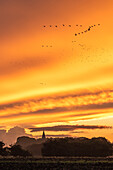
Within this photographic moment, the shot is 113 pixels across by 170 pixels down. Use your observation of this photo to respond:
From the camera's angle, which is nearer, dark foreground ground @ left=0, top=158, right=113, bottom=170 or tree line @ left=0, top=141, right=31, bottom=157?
dark foreground ground @ left=0, top=158, right=113, bottom=170

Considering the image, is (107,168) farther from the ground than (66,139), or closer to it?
closer to it

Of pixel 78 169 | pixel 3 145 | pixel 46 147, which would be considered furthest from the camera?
pixel 46 147

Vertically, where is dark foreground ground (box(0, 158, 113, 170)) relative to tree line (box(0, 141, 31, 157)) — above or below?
below

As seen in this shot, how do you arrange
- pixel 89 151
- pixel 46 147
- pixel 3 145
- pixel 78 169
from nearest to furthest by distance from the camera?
pixel 78 169 → pixel 3 145 → pixel 46 147 → pixel 89 151

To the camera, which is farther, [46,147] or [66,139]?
[66,139]

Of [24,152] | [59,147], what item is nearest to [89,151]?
[59,147]

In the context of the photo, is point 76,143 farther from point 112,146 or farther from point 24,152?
point 24,152

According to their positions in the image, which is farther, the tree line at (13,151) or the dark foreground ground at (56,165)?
the tree line at (13,151)

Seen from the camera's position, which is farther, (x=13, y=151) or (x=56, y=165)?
(x=13, y=151)

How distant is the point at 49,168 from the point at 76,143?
9263 cm

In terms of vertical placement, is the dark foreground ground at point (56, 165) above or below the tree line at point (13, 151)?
below

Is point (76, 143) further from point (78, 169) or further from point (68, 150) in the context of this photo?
point (78, 169)

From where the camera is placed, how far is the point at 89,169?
58031 millimetres

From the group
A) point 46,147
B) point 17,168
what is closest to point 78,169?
point 17,168
